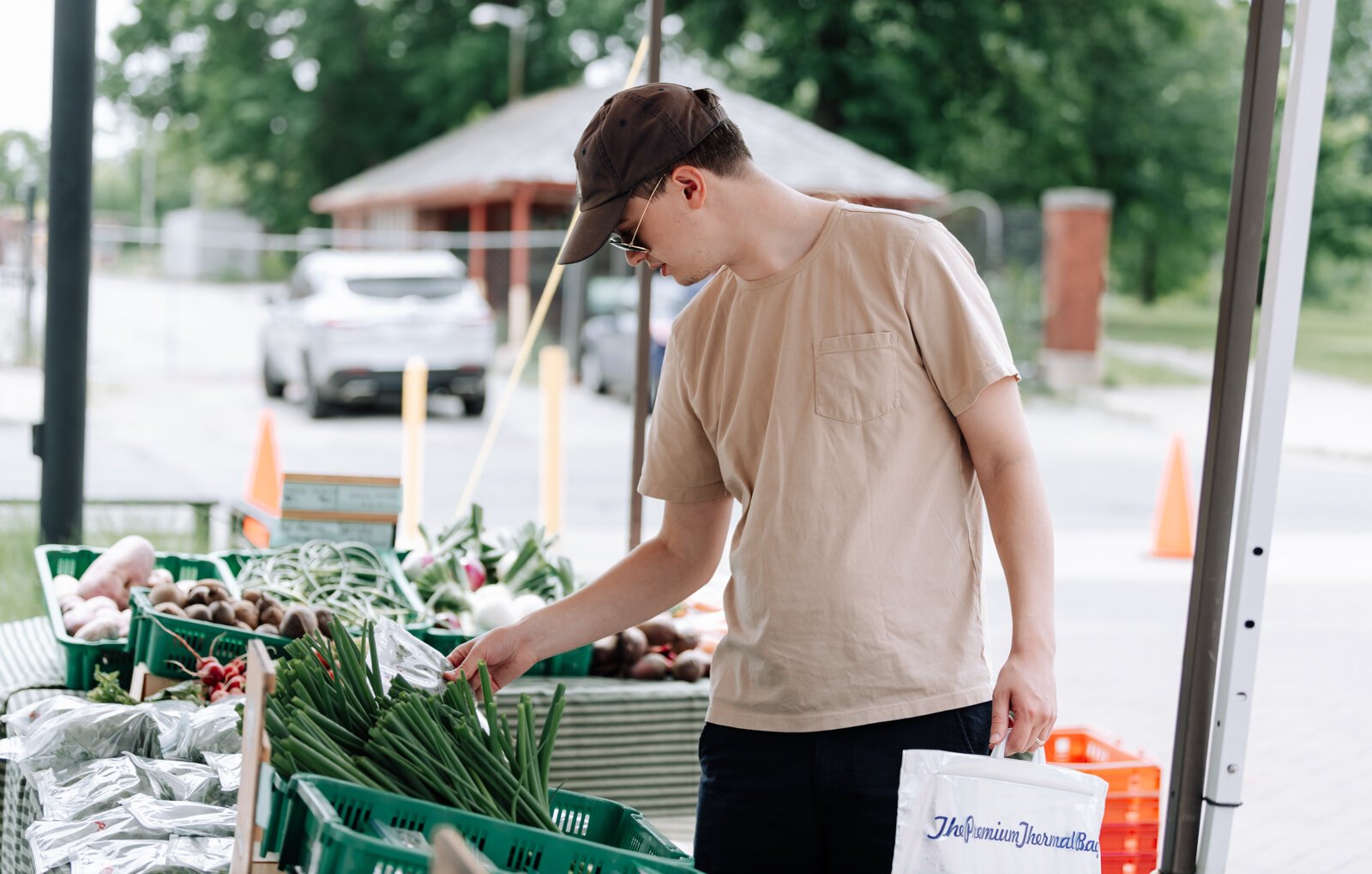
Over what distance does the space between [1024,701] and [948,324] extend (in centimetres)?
53

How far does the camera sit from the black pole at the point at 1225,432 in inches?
124

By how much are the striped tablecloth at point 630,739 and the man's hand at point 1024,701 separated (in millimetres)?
1953

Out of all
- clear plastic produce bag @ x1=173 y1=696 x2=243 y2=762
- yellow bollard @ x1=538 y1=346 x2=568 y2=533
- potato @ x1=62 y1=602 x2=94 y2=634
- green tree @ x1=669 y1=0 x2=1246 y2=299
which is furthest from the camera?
green tree @ x1=669 y1=0 x2=1246 y2=299

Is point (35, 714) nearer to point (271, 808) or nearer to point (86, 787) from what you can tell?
point (86, 787)

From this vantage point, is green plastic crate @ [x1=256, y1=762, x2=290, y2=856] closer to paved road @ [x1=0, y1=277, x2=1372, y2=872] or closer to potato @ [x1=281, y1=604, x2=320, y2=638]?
potato @ [x1=281, y1=604, x2=320, y2=638]

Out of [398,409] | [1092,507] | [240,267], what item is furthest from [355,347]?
[240,267]

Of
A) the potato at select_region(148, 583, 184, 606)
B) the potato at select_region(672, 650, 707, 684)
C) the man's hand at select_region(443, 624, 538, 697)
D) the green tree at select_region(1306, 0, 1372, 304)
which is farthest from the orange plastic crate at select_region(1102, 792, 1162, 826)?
the green tree at select_region(1306, 0, 1372, 304)

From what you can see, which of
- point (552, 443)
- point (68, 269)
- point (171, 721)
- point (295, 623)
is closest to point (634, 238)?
point (171, 721)

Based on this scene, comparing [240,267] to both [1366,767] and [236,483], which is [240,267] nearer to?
[236,483]

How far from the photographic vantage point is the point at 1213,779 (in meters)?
3.24

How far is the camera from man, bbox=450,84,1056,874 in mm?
1980

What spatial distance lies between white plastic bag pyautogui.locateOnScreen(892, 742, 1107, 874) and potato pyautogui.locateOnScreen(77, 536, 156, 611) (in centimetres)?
266

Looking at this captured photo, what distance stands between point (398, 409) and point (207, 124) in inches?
707

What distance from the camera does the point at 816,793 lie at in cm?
204
